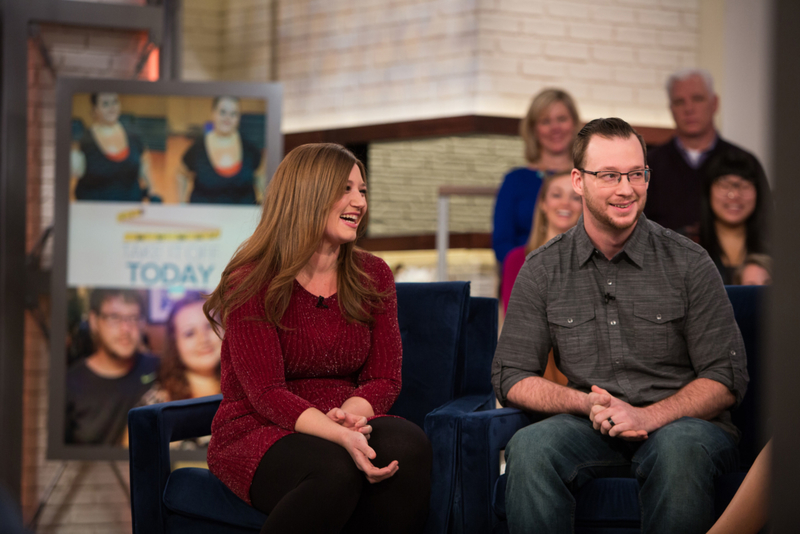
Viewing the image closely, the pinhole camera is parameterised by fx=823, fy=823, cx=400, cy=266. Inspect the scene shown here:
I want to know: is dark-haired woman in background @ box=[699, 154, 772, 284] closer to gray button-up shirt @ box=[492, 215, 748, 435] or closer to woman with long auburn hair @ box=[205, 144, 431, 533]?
gray button-up shirt @ box=[492, 215, 748, 435]

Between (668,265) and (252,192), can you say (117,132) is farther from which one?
(668,265)

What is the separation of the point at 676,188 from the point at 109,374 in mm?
2576

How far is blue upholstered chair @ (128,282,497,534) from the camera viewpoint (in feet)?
6.16

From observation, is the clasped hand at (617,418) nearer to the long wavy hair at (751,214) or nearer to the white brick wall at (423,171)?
the long wavy hair at (751,214)

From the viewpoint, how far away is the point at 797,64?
0.49m

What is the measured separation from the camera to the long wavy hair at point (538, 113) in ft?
11.4

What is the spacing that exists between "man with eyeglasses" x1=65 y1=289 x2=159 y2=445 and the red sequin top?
1895mm

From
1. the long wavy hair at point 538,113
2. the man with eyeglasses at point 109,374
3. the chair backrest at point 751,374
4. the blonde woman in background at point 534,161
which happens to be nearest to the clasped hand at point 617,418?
the chair backrest at point 751,374

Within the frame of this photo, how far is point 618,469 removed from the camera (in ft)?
6.17

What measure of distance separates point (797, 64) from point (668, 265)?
1543 millimetres

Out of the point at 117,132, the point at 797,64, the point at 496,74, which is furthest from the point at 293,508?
the point at 496,74

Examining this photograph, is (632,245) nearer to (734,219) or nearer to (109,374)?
(734,219)

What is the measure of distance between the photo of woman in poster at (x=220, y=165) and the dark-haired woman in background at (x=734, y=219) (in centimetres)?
193

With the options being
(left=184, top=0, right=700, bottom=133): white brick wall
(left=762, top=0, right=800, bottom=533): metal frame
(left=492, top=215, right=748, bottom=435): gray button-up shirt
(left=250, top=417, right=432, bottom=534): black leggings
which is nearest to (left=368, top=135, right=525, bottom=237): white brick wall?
(left=184, top=0, right=700, bottom=133): white brick wall
